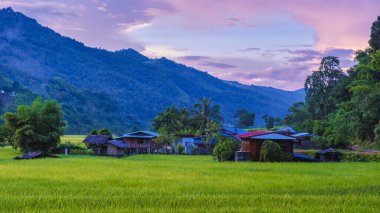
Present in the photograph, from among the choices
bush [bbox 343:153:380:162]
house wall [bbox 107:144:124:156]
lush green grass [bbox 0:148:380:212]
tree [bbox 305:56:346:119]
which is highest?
tree [bbox 305:56:346:119]

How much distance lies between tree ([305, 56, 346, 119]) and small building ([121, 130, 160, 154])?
33582 millimetres

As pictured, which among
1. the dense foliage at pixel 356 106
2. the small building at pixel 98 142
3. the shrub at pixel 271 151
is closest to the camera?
the shrub at pixel 271 151

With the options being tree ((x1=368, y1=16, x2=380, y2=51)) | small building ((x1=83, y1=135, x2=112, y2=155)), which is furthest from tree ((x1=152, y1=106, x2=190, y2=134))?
Answer: tree ((x1=368, y1=16, x2=380, y2=51))

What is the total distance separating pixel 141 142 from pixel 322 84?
37.4 metres

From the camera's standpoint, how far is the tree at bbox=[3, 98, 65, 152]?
46625mm

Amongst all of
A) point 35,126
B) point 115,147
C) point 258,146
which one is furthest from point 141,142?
point 258,146

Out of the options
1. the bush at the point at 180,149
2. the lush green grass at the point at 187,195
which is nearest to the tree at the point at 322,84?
the bush at the point at 180,149

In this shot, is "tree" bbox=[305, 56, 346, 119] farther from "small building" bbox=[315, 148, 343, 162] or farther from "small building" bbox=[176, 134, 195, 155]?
"small building" bbox=[315, 148, 343, 162]

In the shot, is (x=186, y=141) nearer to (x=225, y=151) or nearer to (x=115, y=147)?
(x=115, y=147)

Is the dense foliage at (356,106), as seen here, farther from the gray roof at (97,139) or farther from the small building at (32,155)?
the small building at (32,155)

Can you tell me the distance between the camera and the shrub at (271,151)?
113 feet

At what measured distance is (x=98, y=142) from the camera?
55031mm

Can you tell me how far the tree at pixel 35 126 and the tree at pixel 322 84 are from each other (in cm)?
4726

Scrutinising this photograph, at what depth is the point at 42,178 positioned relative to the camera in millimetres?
18062
